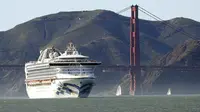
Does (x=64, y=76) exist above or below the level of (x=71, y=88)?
above

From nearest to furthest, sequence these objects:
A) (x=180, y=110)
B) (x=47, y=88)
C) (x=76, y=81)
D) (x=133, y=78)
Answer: (x=180, y=110)
(x=76, y=81)
(x=47, y=88)
(x=133, y=78)

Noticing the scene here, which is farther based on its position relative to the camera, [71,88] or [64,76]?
[64,76]

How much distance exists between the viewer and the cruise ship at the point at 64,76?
13825 centimetres

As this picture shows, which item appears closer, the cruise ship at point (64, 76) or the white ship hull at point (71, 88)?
the white ship hull at point (71, 88)

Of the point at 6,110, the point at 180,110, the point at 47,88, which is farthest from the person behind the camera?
the point at 47,88

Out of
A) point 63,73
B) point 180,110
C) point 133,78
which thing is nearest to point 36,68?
point 63,73

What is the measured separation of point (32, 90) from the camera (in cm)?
15650

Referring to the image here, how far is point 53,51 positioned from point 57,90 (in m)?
16.2

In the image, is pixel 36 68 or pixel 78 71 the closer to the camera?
pixel 78 71

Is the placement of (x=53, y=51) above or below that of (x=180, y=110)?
above

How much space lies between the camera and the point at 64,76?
461 ft

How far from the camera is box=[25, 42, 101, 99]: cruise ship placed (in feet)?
454

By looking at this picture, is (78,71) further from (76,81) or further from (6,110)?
(6,110)

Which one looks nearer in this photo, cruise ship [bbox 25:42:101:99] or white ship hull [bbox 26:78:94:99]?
white ship hull [bbox 26:78:94:99]
